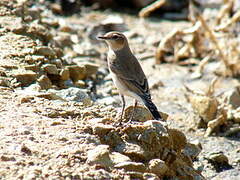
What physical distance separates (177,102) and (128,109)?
2.95 metres

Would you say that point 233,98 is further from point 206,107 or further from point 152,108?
point 152,108

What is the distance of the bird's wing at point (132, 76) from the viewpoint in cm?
692

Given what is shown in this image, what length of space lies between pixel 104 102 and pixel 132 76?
1.23 m

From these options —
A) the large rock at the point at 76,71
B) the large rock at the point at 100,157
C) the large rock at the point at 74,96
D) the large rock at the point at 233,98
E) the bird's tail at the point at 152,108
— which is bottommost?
the large rock at the point at 233,98

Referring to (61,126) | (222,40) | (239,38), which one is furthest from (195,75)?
(61,126)

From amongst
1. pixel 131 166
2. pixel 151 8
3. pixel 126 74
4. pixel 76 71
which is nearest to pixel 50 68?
pixel 76 71

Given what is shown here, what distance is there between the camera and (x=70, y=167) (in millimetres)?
4918

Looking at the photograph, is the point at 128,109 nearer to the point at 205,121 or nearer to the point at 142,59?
the point at 205,121

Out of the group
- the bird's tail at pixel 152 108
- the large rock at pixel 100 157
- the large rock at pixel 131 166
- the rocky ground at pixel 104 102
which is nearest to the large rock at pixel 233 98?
the rocky ground at pixel 104 102

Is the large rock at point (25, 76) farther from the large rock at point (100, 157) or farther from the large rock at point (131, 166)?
the large rock at point (131, 166)

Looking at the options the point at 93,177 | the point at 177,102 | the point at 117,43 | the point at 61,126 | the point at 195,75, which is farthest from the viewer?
the point at 195,75

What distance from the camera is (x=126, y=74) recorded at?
282 inches

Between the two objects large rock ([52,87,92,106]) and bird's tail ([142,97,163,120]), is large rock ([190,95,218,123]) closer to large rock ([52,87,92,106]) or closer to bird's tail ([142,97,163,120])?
bird's tail ([142,97,163,120])

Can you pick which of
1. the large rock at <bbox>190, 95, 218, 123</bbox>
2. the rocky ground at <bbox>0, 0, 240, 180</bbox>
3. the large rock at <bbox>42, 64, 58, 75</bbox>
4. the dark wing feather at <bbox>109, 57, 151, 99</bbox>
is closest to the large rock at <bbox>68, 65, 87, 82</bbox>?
the rocky ground at <bbox>0, 0, 240, 180</bbox>
